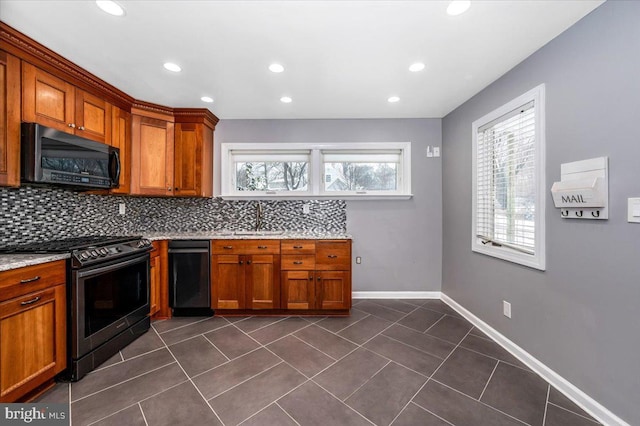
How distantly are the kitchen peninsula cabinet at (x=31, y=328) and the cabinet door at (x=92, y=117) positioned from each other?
1262 mm

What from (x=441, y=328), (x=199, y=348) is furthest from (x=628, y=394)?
(x=199, y=348)

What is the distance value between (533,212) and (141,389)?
3190mm

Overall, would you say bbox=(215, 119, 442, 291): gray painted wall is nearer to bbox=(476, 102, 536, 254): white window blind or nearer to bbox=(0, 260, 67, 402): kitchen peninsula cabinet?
bbox=(476, 102, 536, 254): white window blind

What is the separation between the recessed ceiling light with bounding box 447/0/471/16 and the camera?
1.45 m

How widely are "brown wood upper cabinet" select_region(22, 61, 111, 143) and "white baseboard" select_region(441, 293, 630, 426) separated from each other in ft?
13.8

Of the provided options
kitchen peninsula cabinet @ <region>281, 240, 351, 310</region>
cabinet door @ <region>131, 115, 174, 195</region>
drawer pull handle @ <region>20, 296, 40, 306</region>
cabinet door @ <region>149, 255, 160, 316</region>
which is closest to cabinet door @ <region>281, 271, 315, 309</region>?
kitchen peninsula cabinet @ <region>281, 240, 351, 310</region>

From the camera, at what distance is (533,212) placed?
77.9 inches

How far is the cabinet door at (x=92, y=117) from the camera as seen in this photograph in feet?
7.21

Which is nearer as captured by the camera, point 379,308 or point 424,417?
point 424,417

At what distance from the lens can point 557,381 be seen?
67.7 inches

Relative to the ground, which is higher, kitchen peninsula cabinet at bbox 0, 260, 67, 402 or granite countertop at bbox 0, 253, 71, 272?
granite countertop at bbox 0, 253, 71, 272

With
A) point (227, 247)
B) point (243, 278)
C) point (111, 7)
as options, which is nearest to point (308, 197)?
point (227, 247)

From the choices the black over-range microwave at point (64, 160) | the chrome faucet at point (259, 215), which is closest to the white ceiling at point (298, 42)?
the black over-range microwave at point (64, 160)

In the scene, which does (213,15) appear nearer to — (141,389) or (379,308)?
Answer: (141,389)
